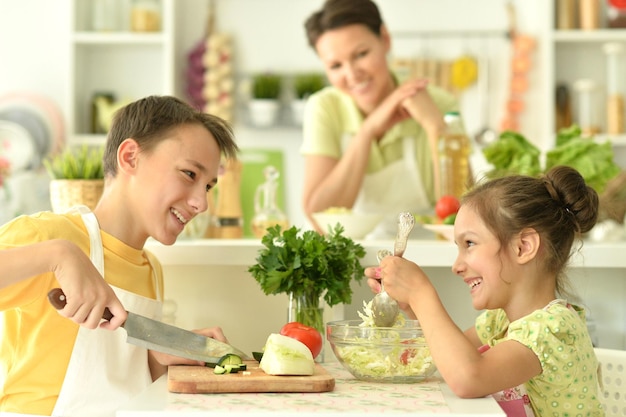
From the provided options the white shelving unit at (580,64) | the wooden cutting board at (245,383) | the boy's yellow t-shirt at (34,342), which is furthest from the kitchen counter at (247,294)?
the white shelving unit at (580,64)

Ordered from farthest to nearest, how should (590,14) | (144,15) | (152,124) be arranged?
(144,15)
(590,14)
(152,124)

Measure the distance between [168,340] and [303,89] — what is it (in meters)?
2.96

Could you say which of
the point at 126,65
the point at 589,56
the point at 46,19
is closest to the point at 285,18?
the point at 126,65

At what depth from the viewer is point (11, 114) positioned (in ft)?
13.8

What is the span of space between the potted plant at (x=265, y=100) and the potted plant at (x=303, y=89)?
→ 90 mm

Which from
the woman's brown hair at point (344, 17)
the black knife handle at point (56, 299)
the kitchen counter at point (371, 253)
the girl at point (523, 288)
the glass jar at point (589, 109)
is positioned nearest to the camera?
the black knife handle at point (56, 299)

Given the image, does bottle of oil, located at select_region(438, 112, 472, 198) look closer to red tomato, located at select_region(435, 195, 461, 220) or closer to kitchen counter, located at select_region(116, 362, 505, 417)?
red tomato, located at select_region(435, 195, 461, 220)

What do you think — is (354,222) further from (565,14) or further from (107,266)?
(565,14)

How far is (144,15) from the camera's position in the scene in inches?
164

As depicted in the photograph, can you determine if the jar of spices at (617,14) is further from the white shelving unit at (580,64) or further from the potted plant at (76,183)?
the potted plant at (76,183)

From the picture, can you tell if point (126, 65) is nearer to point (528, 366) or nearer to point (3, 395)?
point (3, 395)

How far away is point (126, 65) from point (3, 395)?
306cm

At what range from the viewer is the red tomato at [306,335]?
1.48 m

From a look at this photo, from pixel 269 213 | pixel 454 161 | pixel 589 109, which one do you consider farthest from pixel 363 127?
pixel 589 109
